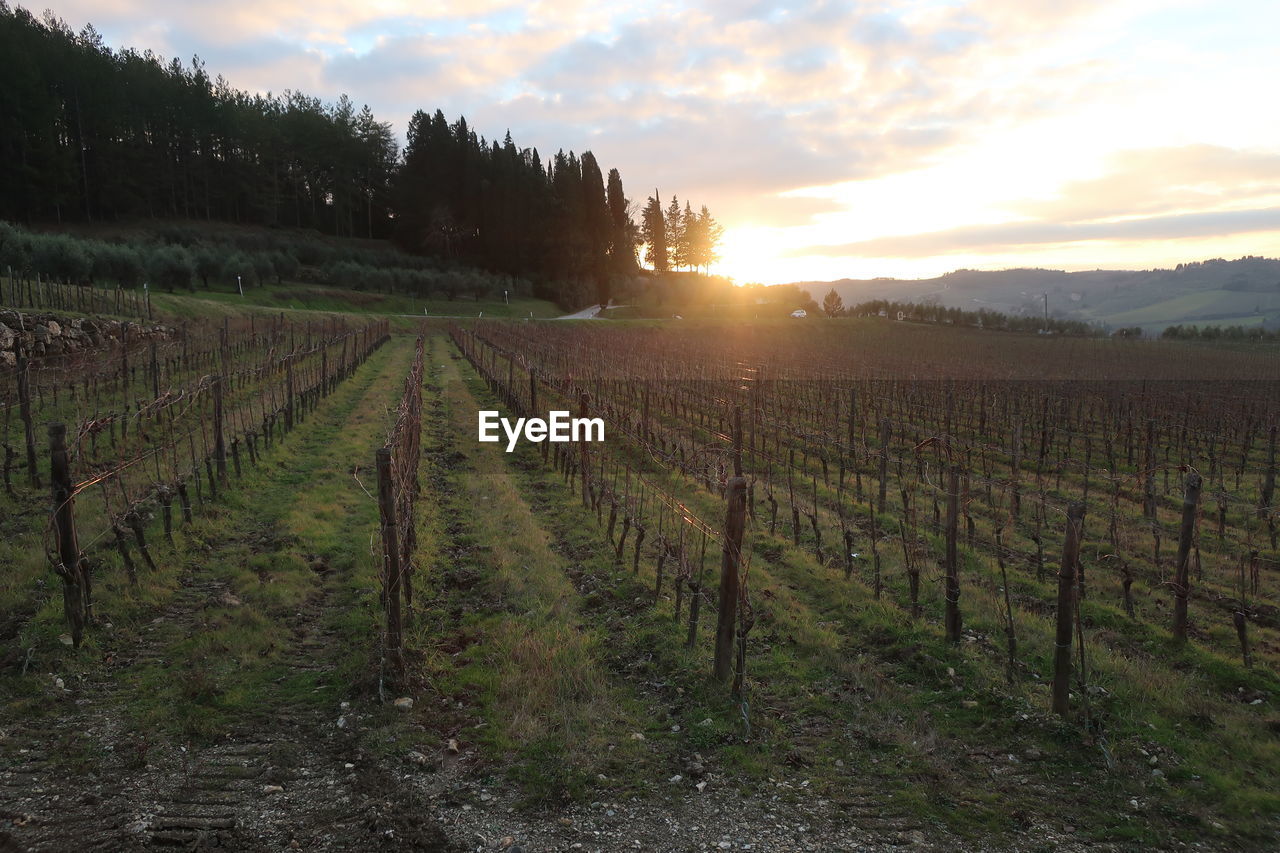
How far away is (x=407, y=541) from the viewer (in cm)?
744

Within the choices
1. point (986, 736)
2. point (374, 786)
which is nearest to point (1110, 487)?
point (986, 736)

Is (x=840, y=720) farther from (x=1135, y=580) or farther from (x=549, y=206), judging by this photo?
(x=549, y=206)

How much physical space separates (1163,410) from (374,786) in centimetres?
2442

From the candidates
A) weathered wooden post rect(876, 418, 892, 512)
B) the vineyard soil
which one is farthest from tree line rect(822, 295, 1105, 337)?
the vineyard soil

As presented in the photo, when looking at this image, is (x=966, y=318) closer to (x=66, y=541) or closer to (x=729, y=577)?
(x=729, y=577)

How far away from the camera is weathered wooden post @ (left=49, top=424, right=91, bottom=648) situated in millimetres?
6078

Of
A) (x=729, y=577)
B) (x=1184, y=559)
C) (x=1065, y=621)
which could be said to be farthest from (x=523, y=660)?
(x=1184, y=559)

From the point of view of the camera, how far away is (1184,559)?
6.74 metres

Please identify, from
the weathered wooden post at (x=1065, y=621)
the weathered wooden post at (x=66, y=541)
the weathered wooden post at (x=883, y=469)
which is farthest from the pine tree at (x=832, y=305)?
the weathered wooden post at (x=66, y=541)

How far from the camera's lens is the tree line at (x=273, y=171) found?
56875 mm

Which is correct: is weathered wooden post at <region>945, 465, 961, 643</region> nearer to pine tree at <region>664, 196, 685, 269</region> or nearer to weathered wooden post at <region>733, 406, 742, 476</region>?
weathered wooden post at <region>733, 406, 742, 476</region>

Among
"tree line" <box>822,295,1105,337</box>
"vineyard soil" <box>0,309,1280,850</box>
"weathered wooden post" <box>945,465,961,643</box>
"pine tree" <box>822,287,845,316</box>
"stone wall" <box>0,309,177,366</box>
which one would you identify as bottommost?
"vineyard soil" <box>0,309,1280,850</box>

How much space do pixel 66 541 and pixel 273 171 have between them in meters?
82.6

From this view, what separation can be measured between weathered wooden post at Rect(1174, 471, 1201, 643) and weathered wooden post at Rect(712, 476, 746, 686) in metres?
4.22
